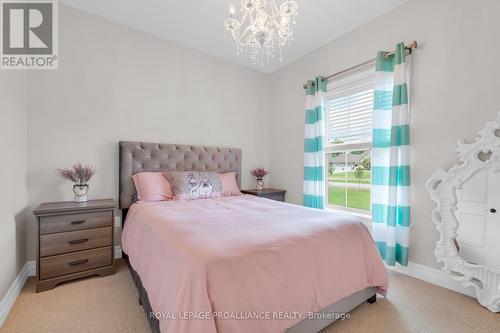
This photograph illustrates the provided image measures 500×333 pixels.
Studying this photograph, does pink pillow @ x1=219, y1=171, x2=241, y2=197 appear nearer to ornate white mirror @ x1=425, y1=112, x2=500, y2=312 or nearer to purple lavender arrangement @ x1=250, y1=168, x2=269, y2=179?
purple lavender arrangement @ x1=250, y1=168, x2=269, y2=179

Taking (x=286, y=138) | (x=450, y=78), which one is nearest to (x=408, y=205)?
(x=450, y=78)

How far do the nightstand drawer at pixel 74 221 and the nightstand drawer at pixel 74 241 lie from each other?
0.14 ft

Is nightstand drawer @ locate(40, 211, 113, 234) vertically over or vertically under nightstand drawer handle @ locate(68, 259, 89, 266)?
over

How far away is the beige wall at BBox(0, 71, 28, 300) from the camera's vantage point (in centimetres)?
172

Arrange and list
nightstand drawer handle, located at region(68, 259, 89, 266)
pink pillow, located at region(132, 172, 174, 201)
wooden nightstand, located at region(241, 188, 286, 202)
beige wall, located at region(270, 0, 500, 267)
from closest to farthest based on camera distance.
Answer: beige wall, located at region(270, 0, 500, 267)
nightstand drawer handle, located at region(68, 259, 89, 266)
pink pillow, located at region(132, 172, 174, 201)
wooden nightstand, located at region(241, 188, 286, 202)

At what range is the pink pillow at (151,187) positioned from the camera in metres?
2.59

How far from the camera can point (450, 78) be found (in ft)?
6.82

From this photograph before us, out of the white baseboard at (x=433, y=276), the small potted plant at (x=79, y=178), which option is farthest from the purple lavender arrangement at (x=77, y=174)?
the white baseboard at (x=433, y=276)

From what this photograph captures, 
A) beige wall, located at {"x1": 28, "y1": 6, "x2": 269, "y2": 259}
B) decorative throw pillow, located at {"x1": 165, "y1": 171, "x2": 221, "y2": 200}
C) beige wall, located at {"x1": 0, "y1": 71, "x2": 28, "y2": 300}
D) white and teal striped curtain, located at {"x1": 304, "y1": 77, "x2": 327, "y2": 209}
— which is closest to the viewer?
beige wall, located at {"x1": 0, "y1": 71, "x2": 28, "y2": 300}

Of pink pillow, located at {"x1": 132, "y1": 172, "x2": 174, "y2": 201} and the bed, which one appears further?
pink pillow, located at {"x1": 132, "y1": 172, "x2": 174, "y2": 201}

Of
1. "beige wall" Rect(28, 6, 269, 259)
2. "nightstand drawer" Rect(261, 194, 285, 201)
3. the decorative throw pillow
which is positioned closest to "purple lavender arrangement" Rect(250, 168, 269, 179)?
"nightstand drawer" Rect(261, 194, 285, 201)

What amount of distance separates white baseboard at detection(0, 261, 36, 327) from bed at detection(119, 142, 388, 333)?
86cm

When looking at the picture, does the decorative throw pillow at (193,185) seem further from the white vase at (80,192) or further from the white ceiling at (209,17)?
the white ceiling at (209,17)

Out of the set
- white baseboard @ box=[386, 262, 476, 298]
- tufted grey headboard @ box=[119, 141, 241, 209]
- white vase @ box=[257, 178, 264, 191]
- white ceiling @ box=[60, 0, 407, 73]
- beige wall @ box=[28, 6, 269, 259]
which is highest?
white ceiling @ box=[60, 0, 407, 73]
